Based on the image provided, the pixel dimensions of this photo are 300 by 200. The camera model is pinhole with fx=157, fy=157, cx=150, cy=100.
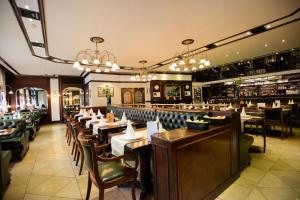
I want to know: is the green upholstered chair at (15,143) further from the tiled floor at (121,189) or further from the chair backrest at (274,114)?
the chair backrest at (274,114)

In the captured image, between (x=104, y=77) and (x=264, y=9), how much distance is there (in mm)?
8389

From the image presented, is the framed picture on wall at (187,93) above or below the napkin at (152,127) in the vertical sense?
above

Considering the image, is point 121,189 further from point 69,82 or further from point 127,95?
point 69,82

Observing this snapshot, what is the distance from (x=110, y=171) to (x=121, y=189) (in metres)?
0.69

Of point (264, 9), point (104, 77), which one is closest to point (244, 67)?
point (264, 9)

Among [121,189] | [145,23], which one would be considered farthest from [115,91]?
[121,189]

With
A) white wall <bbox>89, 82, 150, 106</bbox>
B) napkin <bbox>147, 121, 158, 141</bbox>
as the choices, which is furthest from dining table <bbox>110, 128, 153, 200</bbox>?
white wall <bbox>89, 82, 150, 106</bbox>

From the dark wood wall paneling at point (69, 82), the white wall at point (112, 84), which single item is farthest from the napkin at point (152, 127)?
the dark wood wall paneling at point (69, 82)

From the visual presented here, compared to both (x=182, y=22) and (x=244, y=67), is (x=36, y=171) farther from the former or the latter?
(x=244, y=67)

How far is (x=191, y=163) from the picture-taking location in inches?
72.7

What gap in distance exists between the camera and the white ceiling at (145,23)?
3180mm

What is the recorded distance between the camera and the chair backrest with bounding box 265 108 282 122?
15.9 feet

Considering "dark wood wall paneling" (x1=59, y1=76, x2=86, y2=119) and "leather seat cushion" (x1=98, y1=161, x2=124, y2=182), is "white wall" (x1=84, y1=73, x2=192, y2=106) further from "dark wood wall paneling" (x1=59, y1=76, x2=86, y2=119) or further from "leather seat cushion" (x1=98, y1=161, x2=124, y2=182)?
"leather seat cushion" (x1=98, y1=161, x2=124, y2=182)

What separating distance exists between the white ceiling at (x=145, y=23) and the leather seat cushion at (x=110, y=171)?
2.90 m
